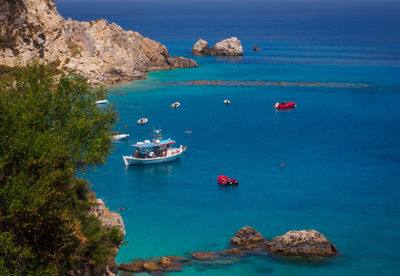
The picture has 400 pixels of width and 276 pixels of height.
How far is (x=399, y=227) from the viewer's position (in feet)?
140

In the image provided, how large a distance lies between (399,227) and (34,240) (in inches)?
1272

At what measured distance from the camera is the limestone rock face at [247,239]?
3691cm

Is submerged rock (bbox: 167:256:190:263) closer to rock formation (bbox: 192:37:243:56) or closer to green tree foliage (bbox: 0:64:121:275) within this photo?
green tree foliage (bbox: 0:64:121:275)

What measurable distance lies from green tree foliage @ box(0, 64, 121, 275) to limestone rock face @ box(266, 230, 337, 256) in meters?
15.0

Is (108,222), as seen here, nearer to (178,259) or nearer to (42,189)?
(42,189)

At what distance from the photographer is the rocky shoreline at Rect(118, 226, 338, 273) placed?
34219 mm

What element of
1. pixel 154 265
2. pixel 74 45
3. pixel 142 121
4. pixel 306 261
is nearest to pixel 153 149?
pixel 142 121

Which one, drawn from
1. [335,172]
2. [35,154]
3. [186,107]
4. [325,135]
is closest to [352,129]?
[325,135]

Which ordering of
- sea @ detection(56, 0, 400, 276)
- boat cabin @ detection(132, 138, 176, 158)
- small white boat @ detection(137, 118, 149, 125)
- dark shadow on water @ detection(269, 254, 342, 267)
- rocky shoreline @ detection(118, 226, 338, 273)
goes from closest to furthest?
rocky shoreline @ detection(118, 226, 338, 273)
dark shadow on water @ detection(269, 254, 342, 267)
sea @ detection(56, 0, 400, 276)
boat cabin @ detection(132, 138, 176, 158)
small white boat @ detection(137, 118, 149, 125)

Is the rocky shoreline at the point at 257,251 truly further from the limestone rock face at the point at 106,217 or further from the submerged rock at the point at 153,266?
the limestone rock face at the point at 106,217

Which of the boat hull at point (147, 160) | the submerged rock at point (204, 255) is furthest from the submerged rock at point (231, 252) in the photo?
the boat hull at point (147, 160)

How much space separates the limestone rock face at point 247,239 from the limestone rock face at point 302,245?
3.68 feet

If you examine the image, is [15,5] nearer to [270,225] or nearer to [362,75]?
[270,225]

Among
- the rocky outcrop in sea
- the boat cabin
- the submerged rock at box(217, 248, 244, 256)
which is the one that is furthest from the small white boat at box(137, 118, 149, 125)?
the rocky outcrop in sea
